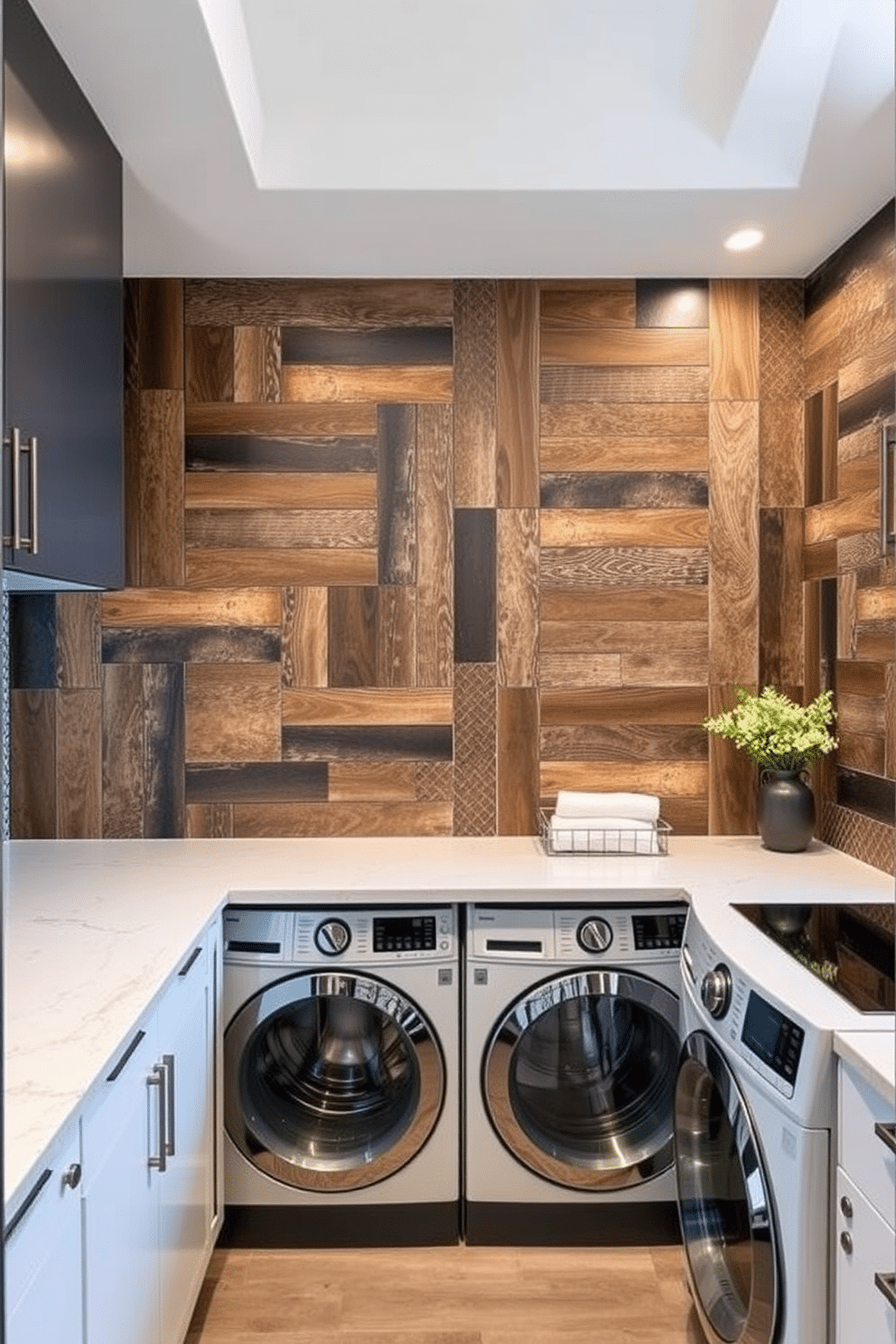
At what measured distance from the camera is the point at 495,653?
280 cm

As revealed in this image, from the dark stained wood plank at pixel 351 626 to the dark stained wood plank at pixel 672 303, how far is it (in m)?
1.07

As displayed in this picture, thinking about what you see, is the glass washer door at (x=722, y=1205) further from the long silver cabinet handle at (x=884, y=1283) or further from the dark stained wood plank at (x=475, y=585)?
the dark stained wood plank at (x=475, y=585)

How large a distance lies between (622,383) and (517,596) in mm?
656

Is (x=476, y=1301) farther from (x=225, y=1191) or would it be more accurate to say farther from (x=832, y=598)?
(x=832, y=598)

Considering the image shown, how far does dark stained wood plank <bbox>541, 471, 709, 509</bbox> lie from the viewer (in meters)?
2.78

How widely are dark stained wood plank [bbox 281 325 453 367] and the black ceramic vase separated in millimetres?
1495

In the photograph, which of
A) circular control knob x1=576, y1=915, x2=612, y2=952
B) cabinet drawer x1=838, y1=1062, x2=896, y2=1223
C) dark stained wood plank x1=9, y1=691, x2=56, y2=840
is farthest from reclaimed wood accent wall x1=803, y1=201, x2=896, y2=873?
dark stained wood plank x1=9, y1=691, x2=56, y2=840

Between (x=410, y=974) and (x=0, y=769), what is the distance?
1922mm

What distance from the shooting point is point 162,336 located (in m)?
2.76

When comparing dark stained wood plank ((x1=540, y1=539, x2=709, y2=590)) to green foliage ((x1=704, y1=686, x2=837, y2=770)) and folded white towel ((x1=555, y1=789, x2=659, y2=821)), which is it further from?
folded white towel ((x1=555, y1=789, x2=659, y2=821))

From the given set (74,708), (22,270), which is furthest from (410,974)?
(22,270)

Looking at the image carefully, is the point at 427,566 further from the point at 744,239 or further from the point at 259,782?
the point at 744,239

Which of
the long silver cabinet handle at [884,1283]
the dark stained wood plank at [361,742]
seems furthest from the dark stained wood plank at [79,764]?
the long silver cabinet handle at [884,1283]

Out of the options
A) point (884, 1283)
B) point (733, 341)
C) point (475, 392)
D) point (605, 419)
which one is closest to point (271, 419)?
point (475, 392)
